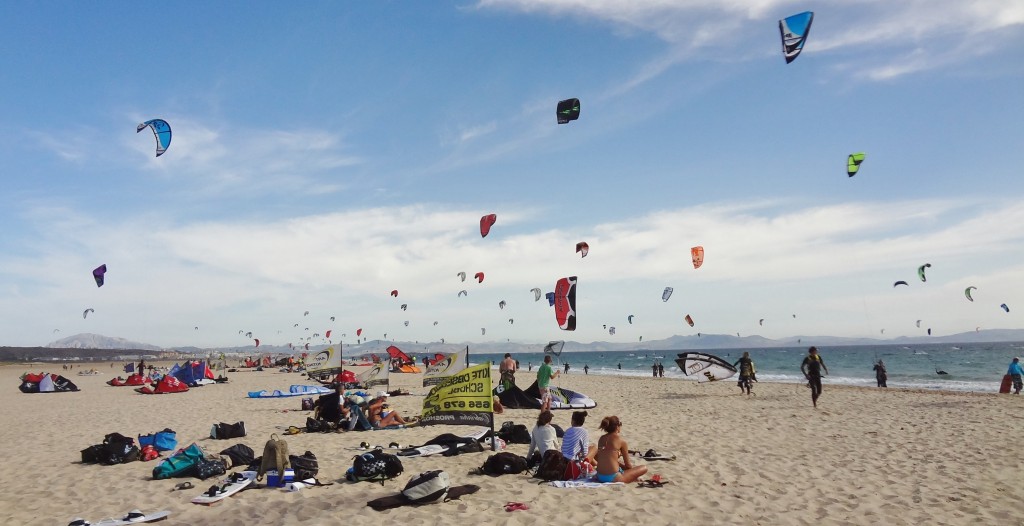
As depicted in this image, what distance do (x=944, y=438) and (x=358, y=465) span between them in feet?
34.0

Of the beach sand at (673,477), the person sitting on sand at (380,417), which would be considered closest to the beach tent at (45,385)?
the beach sand at (673,477)

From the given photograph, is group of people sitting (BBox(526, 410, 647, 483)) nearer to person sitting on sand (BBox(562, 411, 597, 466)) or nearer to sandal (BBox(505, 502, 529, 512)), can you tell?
person sitting on sand (BBox(562, 411, 597, 466))

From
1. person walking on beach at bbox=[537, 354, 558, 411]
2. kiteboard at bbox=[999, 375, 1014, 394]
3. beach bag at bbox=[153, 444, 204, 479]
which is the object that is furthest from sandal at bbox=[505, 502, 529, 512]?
kiteboard at bbox=[999, 375, 1014, 394]

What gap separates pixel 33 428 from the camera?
43.8 ft

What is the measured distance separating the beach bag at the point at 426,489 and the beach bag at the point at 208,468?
307 centimetres

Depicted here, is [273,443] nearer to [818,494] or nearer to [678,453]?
[678,453]

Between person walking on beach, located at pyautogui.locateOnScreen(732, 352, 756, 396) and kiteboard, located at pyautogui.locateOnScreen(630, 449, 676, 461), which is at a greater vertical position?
person walking on beach, located at pyautogui.locateOnScreen(732, 352, 756, 396)

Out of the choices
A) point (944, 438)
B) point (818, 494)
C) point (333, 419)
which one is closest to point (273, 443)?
point (333, 419)

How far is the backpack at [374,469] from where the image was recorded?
740 cm

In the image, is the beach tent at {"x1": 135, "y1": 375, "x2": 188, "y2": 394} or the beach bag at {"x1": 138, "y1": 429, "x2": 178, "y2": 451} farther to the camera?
the beach tent at {"x1": 135, "y1": 375, "x2": 188, "y2": 394}

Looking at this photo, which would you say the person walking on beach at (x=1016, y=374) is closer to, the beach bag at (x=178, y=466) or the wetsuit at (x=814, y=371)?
the wetsuit at (x=814, y=371)

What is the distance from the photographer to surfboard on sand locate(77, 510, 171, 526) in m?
5.77

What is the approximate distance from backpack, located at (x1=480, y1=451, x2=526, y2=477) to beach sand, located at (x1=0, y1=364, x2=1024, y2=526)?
0.67ft

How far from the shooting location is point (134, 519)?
5910 millimetres
